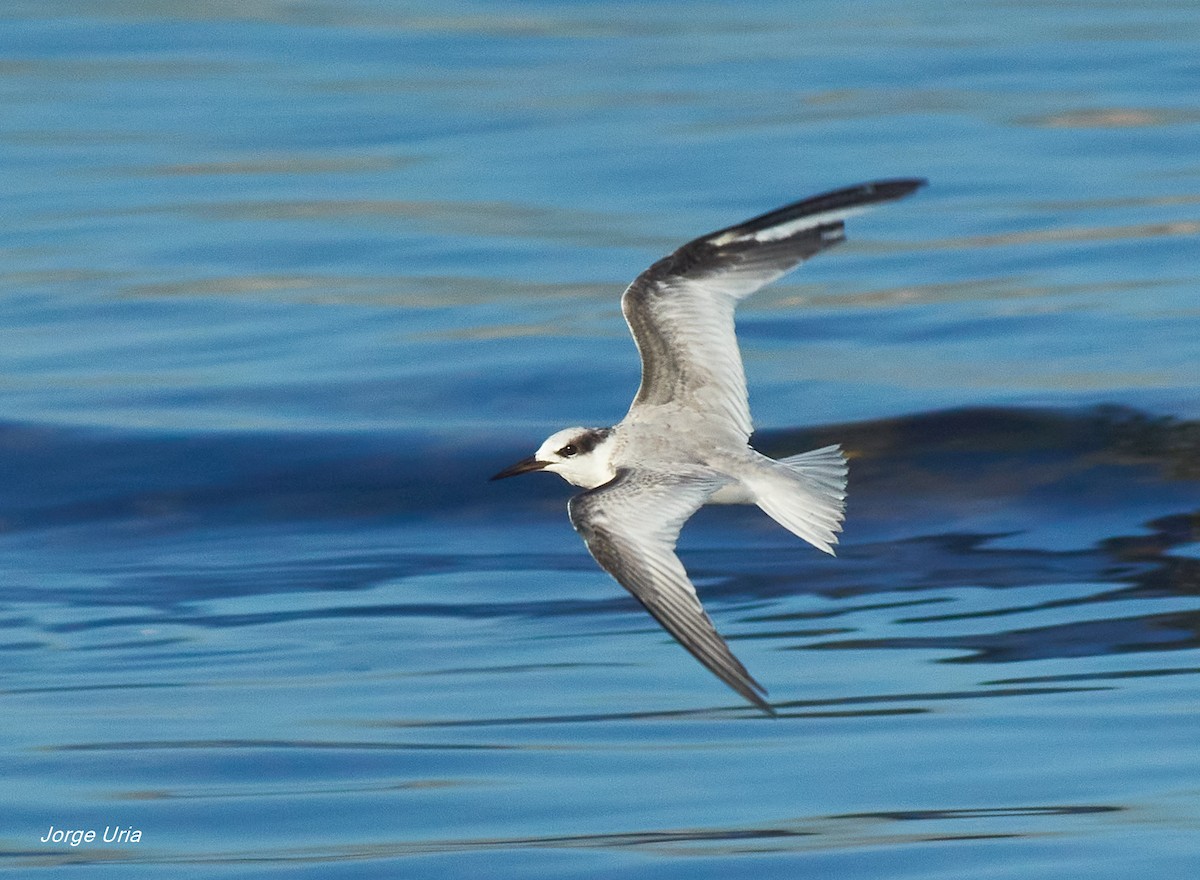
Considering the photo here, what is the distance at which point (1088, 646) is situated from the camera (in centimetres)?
1089

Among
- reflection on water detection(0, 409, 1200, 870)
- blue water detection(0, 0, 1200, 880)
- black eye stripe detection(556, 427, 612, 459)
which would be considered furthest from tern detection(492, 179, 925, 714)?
blue water detection(0, 0, 1200, 880)

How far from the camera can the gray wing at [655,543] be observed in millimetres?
6863

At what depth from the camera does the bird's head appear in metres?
8.71

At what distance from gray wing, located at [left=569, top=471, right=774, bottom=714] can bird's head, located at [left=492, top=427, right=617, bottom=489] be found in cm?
56

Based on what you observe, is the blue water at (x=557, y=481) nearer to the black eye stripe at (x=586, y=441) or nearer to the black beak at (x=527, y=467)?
the black beak at (x=527, y=467)

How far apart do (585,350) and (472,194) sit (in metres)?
5.32

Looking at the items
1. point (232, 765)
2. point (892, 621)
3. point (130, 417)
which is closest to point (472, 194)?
point (130, 417)

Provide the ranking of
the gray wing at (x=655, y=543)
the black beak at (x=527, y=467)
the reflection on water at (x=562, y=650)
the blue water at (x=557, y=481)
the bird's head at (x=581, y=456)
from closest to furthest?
the gray wing at (x=655, y=543) < the bird's head at (x=581, y=456) < the reflection on water at (x=562, y=650) < the blue water at (x=557, y=481) < the black beak at (x=527, y=467)

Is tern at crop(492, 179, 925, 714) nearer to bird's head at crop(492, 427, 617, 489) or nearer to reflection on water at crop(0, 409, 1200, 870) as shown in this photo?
bird's head at crop(492, 427, 617, 489)

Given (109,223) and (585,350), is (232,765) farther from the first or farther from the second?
(109,223)

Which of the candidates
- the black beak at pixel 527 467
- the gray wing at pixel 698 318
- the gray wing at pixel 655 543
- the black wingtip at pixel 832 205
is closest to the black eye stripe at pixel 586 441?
the black beak at pixel 527 467

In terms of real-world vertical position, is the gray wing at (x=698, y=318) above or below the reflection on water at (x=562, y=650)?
above

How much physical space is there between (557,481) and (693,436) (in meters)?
5.54

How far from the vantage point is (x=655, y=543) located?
744 cm
